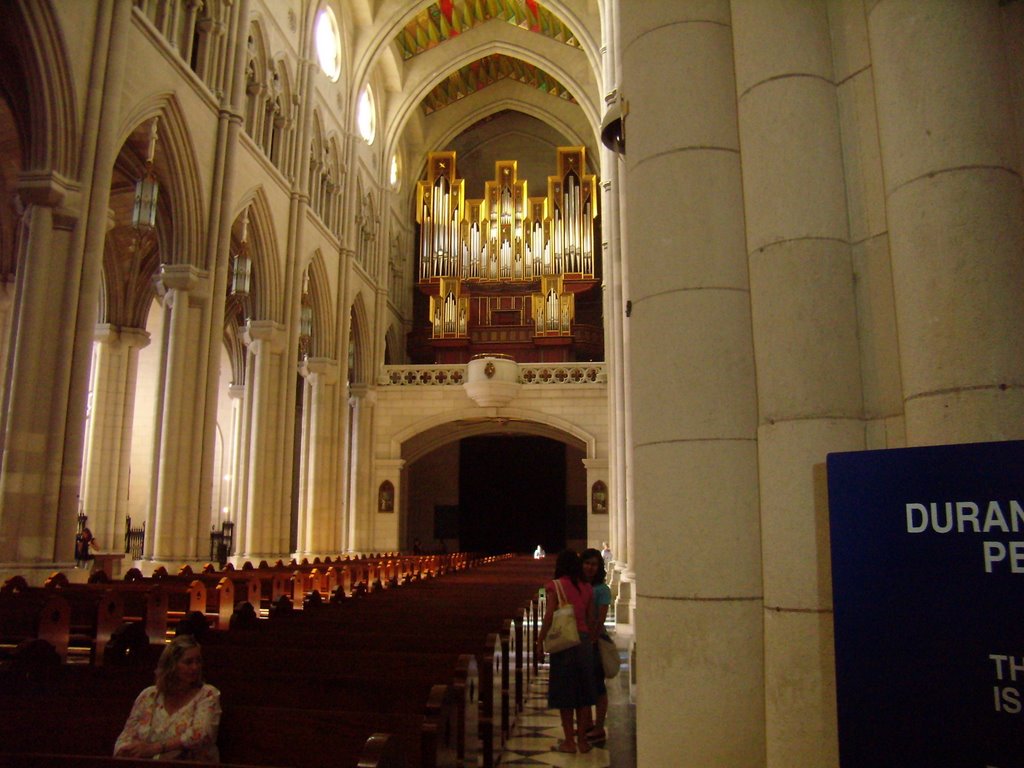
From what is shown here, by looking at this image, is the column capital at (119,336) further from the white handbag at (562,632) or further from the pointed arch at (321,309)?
the white handbag at (562,632)

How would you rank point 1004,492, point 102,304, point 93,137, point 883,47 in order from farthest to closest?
point 102,304 → point 93,137 → point 883,47 → point 1004,492

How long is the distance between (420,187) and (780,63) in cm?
2372

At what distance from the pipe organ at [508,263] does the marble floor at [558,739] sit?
17685 millimetres

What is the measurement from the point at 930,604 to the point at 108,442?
54.9ft

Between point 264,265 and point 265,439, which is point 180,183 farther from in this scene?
point 265,439

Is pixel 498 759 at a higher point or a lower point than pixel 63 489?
lower

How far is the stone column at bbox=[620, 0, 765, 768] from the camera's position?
2686mm

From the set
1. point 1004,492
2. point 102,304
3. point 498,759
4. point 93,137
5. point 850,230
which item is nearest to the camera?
point 1004,492

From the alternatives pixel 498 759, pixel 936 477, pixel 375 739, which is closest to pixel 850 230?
pixel 936 477

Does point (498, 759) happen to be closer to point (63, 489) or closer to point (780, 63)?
point (780, 63)

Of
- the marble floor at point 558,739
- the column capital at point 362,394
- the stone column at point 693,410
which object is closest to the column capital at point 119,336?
the column capital at point 362,394

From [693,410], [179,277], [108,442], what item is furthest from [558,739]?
[108,442]

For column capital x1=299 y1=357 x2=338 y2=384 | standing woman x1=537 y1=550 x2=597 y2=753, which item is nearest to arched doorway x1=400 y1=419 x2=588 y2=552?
column capital x1=299 y1=357 x2=338 y2=384

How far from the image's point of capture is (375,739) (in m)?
2.12
